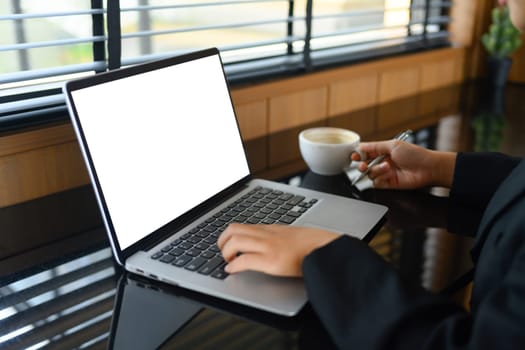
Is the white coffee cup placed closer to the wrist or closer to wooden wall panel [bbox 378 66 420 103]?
the wrist

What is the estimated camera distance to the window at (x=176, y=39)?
1047 millimetres

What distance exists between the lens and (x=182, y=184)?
34.4 inches

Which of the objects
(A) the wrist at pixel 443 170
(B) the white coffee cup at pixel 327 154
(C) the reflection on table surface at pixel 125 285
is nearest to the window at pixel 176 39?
(C) the reflection on table surface at pixel 125 285

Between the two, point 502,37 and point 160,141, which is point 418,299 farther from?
point 502,37

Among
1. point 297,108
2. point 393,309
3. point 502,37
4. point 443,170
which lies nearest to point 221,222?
point 393,309

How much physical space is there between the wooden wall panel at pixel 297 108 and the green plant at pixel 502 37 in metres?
0.87

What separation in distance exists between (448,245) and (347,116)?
85cm

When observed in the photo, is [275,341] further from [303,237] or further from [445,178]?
[445,178]

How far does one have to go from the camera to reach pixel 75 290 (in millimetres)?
753

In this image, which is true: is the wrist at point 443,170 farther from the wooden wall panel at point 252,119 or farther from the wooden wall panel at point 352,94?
the wooden wall panel at point 352,94

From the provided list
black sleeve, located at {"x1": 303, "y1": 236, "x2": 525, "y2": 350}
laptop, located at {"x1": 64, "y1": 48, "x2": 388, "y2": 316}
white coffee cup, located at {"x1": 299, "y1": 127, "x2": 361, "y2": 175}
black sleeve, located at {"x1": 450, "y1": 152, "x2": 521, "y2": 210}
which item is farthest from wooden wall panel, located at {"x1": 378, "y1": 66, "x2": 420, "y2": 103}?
black sleeve, located at {"x1": 303, "y1": 236, "x2": 525, "y2": 350}

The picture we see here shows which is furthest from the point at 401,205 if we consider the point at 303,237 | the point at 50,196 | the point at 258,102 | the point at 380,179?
the point at 50,196

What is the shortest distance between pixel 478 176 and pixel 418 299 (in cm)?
53

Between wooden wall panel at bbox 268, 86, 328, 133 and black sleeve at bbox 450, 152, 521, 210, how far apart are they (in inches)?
20.7
